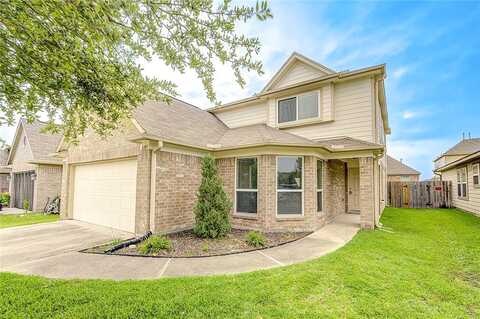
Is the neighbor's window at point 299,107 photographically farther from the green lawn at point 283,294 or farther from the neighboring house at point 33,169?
the neighboring house at point 33,169

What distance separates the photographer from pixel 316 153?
27.6ft

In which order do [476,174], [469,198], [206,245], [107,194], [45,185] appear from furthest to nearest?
[45,185] < [469,198] < [476,174] < [107,194] < [206,245]

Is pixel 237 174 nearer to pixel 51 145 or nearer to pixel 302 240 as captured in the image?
pixel 302 240

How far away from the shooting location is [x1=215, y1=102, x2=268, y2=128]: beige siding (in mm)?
12023

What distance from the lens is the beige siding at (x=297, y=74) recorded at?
34.7 feet

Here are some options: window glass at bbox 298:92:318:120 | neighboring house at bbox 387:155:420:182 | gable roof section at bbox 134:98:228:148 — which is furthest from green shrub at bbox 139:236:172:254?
neighboring house at bbox 387:155:420:182

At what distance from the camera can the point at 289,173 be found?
825cm

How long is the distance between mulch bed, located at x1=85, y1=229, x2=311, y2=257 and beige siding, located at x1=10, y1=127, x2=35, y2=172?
1403 centimetres

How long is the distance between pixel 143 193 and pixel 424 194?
19.0m

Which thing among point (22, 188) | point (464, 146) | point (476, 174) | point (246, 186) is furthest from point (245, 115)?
point (464, 146)

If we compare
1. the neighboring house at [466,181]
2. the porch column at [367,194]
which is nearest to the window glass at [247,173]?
the porch column at [367,194]

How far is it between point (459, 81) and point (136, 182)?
27.9 metres

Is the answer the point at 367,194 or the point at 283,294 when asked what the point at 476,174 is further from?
the point at 283,294

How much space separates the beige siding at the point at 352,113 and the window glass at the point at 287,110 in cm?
118
